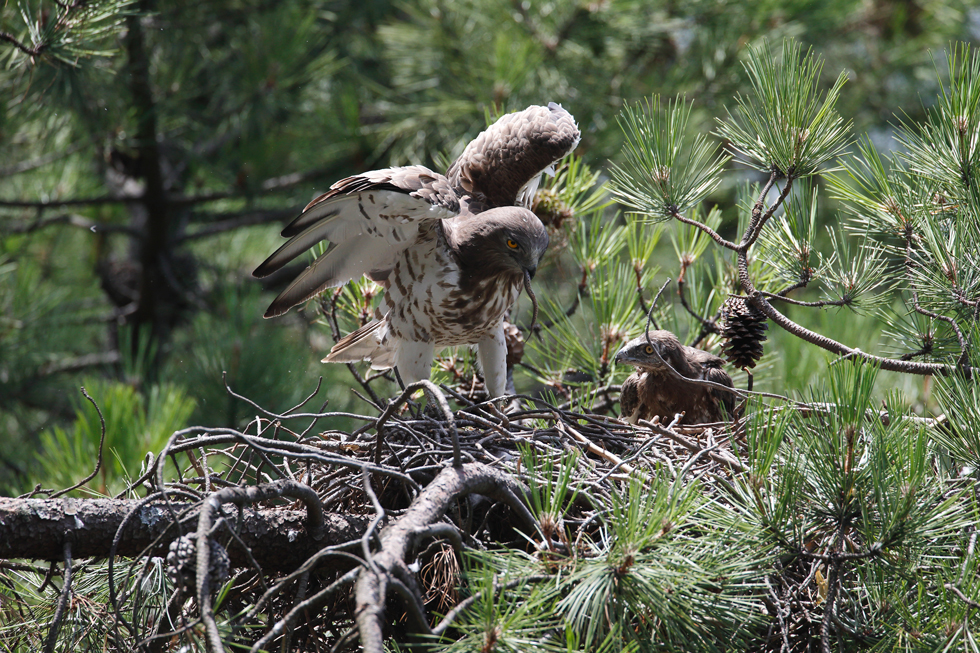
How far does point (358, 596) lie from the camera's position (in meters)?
1.29

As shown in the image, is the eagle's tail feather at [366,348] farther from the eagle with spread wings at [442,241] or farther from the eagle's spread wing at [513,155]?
the eagle's spread wing at [513,155]

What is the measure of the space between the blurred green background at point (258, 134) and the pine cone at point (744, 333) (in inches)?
42.2

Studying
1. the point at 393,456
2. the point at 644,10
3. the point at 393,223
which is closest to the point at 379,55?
the point at 644,10

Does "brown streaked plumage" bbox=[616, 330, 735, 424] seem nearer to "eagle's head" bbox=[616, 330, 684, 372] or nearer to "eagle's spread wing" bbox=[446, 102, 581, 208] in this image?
"eagle's head" bbox=[616, 330, 684, 372]

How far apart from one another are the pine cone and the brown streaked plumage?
7.7 inches

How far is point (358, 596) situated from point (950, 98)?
6.39 ft

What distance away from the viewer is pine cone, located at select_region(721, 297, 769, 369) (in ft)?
9.50

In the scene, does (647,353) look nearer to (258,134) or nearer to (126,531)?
(126,531)

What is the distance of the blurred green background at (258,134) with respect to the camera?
15.4 feet

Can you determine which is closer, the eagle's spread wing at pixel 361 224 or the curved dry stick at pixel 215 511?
the curved dry stick at pixel 215 511

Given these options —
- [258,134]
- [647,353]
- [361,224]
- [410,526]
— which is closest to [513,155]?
[361,224]

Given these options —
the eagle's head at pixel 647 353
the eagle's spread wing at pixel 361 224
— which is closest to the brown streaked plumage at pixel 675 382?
the eagle's head at pixel 647 353

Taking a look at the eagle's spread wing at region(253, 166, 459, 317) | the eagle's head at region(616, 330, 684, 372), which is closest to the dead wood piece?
the eagle's spread wing at region(253, 166, 459, 317)

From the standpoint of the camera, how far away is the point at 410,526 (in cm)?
153
